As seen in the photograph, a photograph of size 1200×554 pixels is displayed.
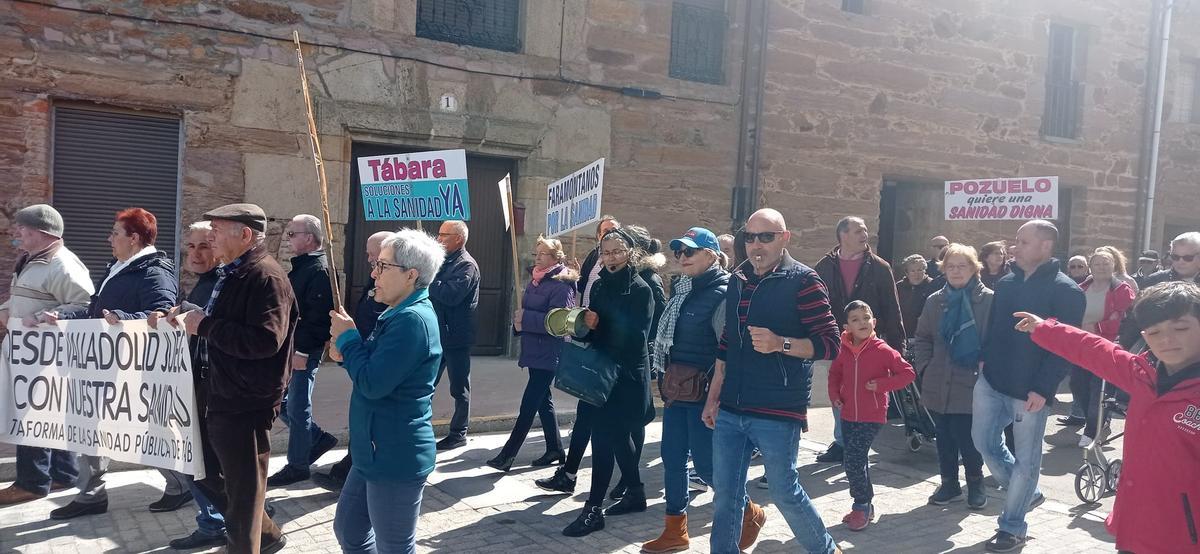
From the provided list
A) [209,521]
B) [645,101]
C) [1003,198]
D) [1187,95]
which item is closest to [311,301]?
[209,521]

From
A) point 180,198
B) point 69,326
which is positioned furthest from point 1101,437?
point 180,198

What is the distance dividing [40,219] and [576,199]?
13.8ft

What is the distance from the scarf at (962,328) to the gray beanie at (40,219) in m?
5.61

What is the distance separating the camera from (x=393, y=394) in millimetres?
3705

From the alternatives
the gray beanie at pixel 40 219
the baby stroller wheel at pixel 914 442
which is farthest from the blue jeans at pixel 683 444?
the gray beanie at pixel 40 219

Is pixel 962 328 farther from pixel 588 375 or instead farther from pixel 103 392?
pixel 103 392

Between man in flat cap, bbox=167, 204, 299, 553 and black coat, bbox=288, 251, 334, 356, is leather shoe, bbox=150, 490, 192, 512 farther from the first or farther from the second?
man in flat cap, bbox=167, 204, 299, 553

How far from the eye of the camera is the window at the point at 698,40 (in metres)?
13.0

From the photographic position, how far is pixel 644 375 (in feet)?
18.3

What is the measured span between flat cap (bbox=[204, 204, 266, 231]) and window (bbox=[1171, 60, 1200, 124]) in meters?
17.6

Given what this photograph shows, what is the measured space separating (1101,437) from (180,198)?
890 cm

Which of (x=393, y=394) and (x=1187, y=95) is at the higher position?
(x=1187, y=95)

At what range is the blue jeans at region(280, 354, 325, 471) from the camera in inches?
241

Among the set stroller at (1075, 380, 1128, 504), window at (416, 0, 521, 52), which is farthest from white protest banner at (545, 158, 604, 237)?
stroller at (1075, 380, 1128, 504)
